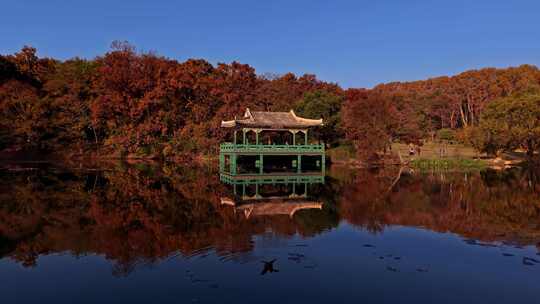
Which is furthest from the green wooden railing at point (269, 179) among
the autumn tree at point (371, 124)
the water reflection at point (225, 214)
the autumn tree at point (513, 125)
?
the autumn tree at point (513, 125)

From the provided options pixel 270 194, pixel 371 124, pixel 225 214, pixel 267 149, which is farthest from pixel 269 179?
pixel 371 124

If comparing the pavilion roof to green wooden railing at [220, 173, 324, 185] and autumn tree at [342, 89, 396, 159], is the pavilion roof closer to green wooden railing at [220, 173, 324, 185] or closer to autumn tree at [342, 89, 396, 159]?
green wooden railing at [220, 173, 324, 185]

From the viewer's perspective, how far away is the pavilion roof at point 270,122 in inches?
1284

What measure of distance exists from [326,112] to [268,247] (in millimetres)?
36588

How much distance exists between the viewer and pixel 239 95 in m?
52.1

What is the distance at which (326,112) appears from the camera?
151 ft

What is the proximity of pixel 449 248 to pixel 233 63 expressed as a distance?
54.3m

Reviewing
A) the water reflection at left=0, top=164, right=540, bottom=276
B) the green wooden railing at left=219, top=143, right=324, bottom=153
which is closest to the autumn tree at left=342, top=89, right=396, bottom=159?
the green wooden railing at left=219, top=143, right=324, bottom=153

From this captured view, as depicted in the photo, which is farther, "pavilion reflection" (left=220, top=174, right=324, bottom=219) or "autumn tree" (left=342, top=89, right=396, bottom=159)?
"autumn tree" (left=342, top=89, right=396, bottom=159)

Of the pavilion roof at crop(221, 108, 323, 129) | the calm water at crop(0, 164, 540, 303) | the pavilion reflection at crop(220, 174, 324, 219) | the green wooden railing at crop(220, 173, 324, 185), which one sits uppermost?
the pavilion roof at crop(221, 108, 323, 129)

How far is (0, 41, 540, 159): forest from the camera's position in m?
41.1

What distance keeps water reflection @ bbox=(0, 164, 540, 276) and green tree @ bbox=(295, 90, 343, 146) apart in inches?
825

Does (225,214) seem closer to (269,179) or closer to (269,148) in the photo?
(269,179)

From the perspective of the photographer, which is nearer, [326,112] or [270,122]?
[270,122]
